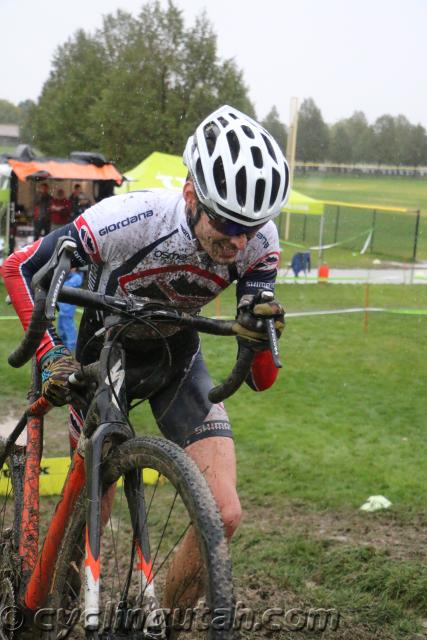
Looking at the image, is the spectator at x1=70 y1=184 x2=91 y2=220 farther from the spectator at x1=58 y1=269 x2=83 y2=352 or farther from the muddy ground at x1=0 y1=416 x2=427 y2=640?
the muddy ground at x1=0 y1=416 x2=427 y2=640

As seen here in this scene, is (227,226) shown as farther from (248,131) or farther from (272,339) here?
(272,339)

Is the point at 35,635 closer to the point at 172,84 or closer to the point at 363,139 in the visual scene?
the point at 363,139

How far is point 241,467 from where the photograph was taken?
6605 mm

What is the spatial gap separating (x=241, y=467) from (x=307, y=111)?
25.4m

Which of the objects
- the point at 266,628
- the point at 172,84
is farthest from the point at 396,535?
the point at 172,84

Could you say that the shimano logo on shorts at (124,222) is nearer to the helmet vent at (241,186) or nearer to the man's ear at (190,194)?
the man's ear at (190,194)

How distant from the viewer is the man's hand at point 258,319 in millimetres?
2566

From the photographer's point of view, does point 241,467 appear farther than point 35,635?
Yes

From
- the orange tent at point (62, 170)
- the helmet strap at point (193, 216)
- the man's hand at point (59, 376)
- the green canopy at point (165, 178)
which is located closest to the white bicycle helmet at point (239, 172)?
the helmet strap at point (193, 216)

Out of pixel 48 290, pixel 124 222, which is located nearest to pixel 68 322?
pixel 124 222

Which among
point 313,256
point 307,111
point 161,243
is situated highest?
point 307,111

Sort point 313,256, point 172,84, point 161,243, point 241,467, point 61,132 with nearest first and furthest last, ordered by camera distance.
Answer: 1. point 161,243
2. point 241,467
3. point 313,256
4. point 172,84
5. point 61,132

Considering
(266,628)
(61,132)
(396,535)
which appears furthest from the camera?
(61,132)

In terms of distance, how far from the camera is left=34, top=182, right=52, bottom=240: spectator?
17.9 m
